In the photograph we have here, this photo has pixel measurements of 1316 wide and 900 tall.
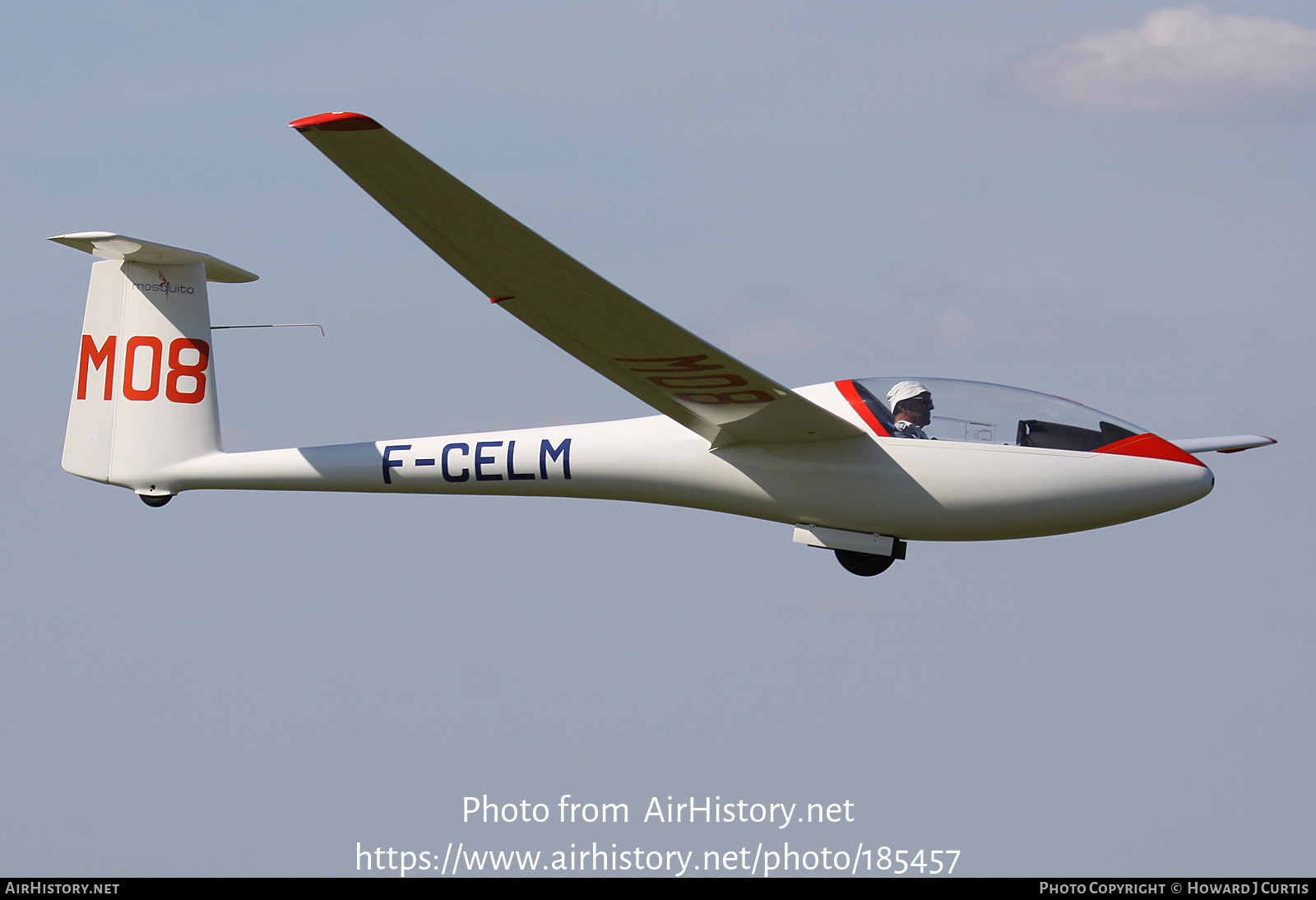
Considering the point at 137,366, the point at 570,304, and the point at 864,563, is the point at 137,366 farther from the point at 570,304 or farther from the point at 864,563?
the point at 864,563

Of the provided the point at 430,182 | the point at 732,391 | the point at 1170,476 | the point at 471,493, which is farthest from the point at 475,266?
the point at 1170,476

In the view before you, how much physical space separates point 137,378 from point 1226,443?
9456 millimetres

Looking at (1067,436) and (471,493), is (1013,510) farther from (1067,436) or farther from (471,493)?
(471,493)

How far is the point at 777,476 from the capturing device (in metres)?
10.4

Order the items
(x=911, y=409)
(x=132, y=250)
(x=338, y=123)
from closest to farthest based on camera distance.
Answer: (x=338, y=123) < (x=911, y=409) < (x=132, y=250)

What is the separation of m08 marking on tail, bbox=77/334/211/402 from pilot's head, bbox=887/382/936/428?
6.01 m

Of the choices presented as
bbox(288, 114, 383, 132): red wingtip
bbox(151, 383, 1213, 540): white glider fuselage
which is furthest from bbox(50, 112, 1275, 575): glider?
bbox(288, 114, 383, 132): red wingtip

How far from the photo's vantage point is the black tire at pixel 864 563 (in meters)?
10.9

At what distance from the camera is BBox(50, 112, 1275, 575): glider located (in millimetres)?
9055

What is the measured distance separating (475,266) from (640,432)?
2.72 metres

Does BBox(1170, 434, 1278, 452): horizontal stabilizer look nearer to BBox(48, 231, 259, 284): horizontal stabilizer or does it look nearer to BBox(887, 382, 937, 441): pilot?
BBox(887, 382, 937, 441): pilot

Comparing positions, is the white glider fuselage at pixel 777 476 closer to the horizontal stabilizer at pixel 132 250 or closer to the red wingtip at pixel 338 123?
the horizontal stabilizer at pixel 132 250

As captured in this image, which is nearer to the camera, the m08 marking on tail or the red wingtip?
the red wingtip

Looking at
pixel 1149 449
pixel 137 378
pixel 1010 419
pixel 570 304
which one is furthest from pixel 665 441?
pixel 137 378
